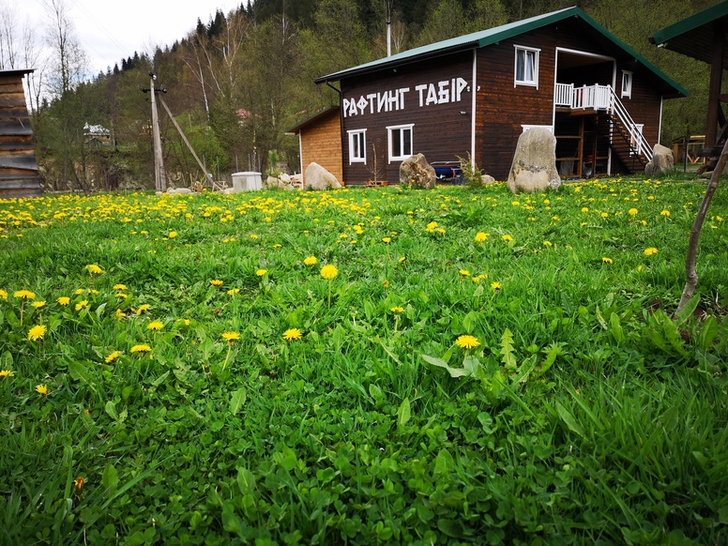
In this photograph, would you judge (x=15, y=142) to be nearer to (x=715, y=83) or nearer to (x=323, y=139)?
(x=323, y=139)

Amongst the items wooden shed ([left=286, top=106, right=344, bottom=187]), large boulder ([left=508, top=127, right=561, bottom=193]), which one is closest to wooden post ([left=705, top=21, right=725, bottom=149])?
large boulder ([left=508, top=127, right=561, bottom=193])

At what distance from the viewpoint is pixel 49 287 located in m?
3.11

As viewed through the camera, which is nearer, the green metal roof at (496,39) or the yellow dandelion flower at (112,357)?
the yellow dandelion flower at (112,357)

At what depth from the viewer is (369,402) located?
70.2 inches

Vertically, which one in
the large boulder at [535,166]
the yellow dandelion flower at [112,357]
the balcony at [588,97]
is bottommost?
the yellow dandelion flower at [112,357]

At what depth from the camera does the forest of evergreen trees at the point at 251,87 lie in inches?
1102

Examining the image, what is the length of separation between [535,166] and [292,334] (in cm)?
802

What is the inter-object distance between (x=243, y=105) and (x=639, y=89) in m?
24.7

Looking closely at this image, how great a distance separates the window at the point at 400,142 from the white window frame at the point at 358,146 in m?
1.68

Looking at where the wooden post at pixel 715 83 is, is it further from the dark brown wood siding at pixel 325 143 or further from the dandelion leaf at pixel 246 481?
the dark brown wood siding at pixel 325 143

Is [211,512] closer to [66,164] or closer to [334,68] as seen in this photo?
[66,164]

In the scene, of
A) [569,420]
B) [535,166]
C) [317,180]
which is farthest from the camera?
[317,180]

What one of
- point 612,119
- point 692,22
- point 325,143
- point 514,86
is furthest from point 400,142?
point 692,22

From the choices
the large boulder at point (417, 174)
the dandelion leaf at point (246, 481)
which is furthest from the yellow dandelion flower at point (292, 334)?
the large boulder at point (417, 174)
